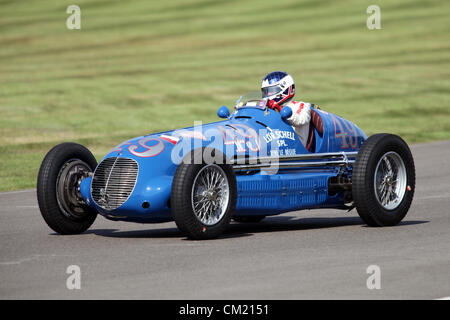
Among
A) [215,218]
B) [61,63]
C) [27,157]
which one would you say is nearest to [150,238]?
[215,218]

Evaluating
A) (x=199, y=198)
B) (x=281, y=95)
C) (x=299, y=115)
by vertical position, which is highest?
(x=281, y=95)

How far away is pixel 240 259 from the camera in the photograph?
812cm

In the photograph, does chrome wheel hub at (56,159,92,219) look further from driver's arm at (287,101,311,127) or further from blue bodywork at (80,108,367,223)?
driver's arm at (287,101,311,127)

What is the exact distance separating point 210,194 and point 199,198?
4.7 inches

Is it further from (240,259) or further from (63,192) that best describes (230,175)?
(63,192)

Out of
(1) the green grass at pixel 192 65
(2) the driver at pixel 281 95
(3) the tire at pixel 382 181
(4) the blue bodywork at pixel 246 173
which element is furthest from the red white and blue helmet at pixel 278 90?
(1) the green grass at pixel 192 65

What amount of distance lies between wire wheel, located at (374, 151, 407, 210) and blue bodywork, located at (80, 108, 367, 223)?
441mm

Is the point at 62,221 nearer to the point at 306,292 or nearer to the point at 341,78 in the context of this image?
the point at 306,292

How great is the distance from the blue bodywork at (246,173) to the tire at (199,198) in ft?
0.93

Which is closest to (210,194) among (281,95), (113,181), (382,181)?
(113,181)

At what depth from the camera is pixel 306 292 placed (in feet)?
22.0

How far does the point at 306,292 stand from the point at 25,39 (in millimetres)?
37233

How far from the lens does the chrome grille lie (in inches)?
365

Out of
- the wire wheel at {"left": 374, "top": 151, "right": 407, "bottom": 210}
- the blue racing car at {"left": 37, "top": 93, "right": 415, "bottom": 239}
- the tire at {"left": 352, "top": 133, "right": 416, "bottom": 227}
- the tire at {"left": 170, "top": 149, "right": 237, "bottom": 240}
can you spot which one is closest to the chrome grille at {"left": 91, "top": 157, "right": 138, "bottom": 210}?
the blue racing car at {"left": 37, "top": 93, "right": 415, "bottom": 239}
